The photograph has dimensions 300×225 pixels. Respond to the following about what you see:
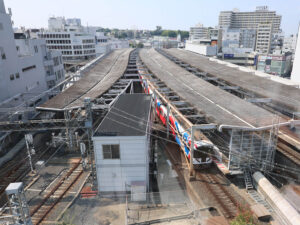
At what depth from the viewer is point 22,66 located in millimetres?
31406

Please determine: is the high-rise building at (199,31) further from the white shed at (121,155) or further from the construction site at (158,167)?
the white shed at (121,155)

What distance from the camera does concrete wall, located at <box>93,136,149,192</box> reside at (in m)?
15.9

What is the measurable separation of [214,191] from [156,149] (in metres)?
8.40

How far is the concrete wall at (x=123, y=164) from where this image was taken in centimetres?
1587

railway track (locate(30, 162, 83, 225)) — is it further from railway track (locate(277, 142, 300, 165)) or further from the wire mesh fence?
railway track (locate(277, 142, 300, 165))

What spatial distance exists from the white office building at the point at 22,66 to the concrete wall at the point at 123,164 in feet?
52.9

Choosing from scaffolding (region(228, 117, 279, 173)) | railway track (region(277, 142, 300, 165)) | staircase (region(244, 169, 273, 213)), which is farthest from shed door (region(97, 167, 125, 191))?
railway track (region(277, 142, 300, 165))

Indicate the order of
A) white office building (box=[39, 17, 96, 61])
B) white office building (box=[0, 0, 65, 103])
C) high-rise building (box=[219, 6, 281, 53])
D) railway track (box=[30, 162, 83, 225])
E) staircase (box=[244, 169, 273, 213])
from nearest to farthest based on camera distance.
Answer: railway track (box=[30, 162, 83, 225]) → staircase (box=[244, 169, 273, 213]) → white office building (box=[0, 0, 65, 103]) → white office building (box=[39, 17, 96, 61]) → high-rise building (box=[219, 6, 281, 53])

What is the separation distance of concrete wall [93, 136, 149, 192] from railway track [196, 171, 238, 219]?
4.91 metres

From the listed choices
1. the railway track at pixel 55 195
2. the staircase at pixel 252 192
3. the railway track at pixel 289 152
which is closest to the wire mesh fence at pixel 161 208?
the staircase at pixel 252 192

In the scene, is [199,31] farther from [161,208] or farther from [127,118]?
[161,208]

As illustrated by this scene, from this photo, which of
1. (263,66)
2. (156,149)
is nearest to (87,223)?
(156,149)

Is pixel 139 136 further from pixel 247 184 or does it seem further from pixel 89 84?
pixel 89 84

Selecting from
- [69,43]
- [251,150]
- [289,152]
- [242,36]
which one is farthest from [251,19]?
[251,150]
